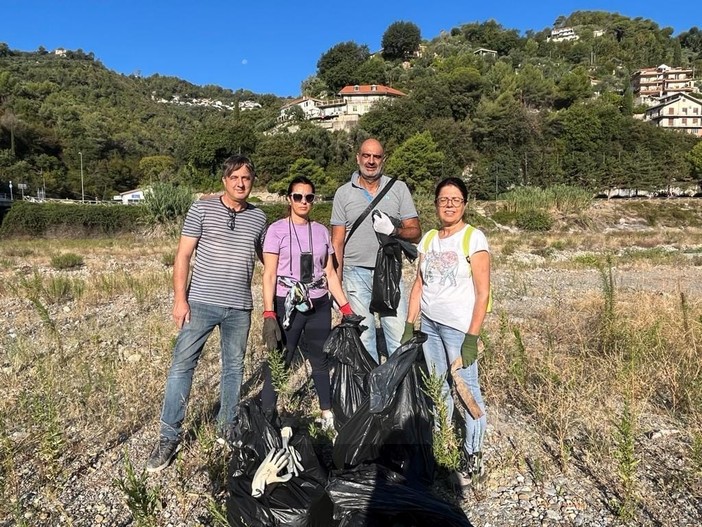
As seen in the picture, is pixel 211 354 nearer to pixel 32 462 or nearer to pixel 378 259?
pixel 32 462

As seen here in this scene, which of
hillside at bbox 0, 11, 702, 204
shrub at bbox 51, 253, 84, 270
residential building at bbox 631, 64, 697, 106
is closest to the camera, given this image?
shrub at bbox 51, 253, 84, 270

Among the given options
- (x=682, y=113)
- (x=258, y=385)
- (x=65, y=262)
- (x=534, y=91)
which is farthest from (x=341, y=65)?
(x=258, y=385)

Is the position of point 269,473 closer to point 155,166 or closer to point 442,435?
point 442,435

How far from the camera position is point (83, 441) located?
9.39ft

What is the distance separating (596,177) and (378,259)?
50038 millimetres

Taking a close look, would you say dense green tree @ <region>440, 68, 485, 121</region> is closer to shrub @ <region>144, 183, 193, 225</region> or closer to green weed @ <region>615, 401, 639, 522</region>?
shrub @ <region>144, 183, 193, 225</region>

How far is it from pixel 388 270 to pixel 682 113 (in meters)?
Result: 83.2

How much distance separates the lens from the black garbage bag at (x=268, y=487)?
171 centimetres

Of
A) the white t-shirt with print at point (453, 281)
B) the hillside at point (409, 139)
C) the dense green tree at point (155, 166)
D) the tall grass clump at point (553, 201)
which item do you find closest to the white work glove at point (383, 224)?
the white t-shirt with print at point (453, 281)

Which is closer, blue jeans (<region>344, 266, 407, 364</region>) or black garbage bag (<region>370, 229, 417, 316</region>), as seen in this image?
black garbage bag (<region>370, 229, 417, 316</region>)

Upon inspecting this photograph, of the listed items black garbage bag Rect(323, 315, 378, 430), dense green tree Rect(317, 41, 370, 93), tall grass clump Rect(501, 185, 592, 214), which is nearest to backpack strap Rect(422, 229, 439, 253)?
black garbage bag Rect(323, 315, 378, 430)

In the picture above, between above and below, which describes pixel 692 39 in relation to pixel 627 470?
above

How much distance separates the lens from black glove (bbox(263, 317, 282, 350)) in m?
2.68

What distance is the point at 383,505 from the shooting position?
1575 mm
